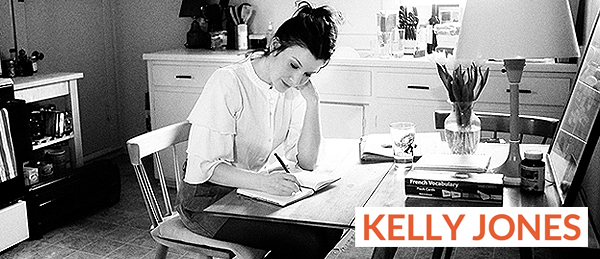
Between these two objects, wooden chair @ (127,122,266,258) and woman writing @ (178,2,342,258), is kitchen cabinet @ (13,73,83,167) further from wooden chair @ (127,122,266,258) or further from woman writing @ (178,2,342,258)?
woman writing @ (178,2,342,258)

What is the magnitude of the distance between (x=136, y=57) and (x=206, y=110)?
303cm

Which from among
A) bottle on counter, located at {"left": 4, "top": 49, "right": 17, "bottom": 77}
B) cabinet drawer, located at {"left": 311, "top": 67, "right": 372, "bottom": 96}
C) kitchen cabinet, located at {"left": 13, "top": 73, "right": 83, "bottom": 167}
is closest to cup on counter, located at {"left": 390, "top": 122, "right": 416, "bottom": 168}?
cabinet drawer, located at {"left": 311, "top": 67, "right": 372, "bottom": 96}

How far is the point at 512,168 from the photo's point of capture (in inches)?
70.9

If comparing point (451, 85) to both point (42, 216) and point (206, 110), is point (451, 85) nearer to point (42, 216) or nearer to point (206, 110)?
point (206, 110)

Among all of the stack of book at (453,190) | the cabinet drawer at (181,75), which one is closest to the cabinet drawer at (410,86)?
the cabinet drawer at (181,75)

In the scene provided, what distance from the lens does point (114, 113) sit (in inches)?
193

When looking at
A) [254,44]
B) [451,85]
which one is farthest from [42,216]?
[451,85]

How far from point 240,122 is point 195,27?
2.39 metres

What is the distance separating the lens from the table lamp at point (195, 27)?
426cm

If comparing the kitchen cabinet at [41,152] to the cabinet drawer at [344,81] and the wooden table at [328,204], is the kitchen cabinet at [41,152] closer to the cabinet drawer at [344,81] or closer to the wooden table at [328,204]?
the cabinet drawer at [344,81]

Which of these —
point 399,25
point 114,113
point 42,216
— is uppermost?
point 399,25

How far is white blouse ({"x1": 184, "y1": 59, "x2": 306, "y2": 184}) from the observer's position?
1924mm

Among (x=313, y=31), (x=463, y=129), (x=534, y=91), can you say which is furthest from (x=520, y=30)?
(x=534, y=91)

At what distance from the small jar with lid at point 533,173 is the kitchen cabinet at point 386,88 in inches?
62.7
